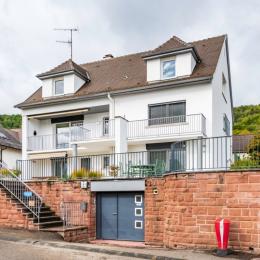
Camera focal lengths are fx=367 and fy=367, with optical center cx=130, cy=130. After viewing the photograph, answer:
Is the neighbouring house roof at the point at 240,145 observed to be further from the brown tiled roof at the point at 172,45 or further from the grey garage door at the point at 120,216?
the brown tiled roof at the point at 172,45

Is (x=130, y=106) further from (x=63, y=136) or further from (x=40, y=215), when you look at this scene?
(x=40, y=215)

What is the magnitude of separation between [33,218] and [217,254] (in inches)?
324

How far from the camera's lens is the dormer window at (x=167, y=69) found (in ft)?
70.4

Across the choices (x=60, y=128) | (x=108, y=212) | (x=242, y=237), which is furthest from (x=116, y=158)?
(x=242, y=237)

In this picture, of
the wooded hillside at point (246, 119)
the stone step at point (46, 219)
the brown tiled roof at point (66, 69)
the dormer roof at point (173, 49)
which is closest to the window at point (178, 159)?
the stone step at point (46, 219)

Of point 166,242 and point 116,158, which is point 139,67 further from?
point 166,242

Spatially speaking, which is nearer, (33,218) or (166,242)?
(166,242)

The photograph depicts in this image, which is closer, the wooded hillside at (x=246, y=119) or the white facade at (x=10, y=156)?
the white facade at (x=10, y=156)

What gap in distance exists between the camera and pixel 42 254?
35.1 ft

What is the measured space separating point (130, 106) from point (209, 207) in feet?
37.8

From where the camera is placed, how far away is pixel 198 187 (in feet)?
38.8

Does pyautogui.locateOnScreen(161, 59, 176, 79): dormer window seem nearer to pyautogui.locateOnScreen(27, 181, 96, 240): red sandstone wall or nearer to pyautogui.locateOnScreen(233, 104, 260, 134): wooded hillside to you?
pyautogui.locateOnScreen(27, 181, 96, 240): red sandstone wall

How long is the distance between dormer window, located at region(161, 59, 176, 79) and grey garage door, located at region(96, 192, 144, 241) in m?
8.24

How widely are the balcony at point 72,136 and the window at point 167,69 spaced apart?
163 inches
